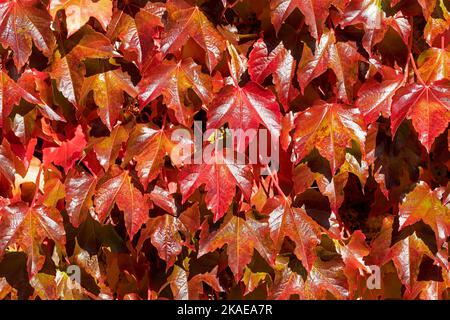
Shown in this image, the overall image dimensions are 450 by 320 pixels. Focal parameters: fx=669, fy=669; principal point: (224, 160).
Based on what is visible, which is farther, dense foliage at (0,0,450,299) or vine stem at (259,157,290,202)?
vine stem at (259,157,290,202)

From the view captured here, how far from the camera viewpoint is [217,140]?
1.81 metres

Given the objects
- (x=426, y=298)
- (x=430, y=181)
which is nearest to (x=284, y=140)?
(x=430, y=181)

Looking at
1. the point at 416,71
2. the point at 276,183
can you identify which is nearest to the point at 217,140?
the point at 276,183

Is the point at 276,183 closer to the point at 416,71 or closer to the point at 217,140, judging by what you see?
the point at 217,140

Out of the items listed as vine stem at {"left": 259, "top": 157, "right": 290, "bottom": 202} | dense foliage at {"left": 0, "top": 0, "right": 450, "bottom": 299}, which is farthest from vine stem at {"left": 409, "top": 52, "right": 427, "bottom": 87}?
vine stem at {"left": 259, "top": 157, "right": 290, "bottom": 202}

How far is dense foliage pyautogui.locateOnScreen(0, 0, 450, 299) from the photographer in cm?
177

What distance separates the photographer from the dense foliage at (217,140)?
177cm

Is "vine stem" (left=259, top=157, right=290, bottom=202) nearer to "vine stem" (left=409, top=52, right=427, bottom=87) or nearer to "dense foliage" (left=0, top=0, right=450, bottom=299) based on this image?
"dense foliage" (left=0, top=0, right=450, bottom=299)

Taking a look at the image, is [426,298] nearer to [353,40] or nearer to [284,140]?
[284,140]

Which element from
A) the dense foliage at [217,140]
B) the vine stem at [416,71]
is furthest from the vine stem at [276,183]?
the vine stem at [416,71]

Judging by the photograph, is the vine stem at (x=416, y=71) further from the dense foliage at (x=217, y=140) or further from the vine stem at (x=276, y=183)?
the vine stem at (x=276, y=183)

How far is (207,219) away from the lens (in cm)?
185

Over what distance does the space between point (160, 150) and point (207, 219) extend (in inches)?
9.1

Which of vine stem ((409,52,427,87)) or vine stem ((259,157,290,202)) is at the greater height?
vine stem ((409,52,427,87))
